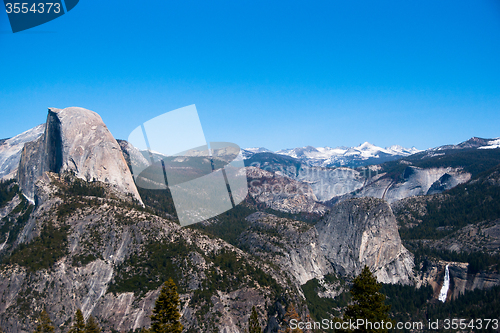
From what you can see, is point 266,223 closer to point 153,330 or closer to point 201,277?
point 201,277

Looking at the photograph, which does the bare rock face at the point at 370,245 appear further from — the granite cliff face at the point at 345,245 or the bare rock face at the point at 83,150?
the bare rock face at the point at 83,150

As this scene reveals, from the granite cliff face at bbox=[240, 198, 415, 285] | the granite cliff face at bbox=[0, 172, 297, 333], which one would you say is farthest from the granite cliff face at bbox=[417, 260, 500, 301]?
the granite cliff face at bbox=[0, 172, 297, 333]

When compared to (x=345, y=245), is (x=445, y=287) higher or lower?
lower

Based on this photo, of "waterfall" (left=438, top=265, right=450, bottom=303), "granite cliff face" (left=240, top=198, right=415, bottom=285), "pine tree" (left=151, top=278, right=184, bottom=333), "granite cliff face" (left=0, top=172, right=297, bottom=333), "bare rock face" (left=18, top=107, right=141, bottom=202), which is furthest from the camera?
"granite cliff face" (left=240, top=198, right=415, bottom=285)

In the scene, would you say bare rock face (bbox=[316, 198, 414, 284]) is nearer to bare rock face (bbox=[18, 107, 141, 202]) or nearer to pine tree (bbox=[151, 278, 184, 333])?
bare rock face (bbox=[18, 107, 141, 202])

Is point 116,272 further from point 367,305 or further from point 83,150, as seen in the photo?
point 367,305

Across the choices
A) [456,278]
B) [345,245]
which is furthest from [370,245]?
[456,278]

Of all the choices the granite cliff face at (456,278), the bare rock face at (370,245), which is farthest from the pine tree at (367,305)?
the granite cliff face at (456,278)
